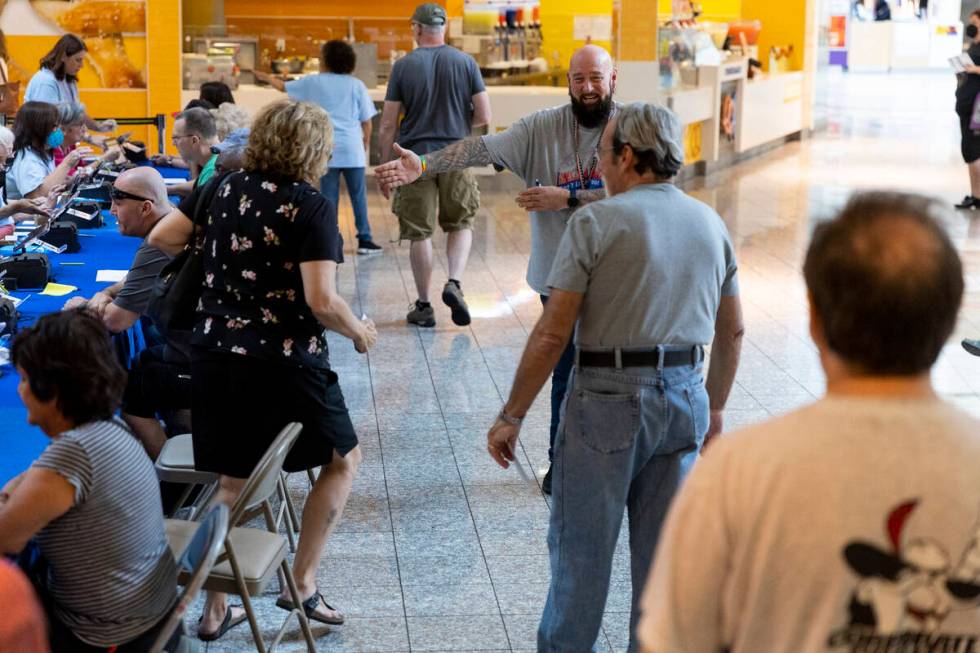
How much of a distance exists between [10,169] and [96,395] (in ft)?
14.6

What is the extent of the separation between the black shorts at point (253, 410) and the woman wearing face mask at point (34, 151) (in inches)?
136

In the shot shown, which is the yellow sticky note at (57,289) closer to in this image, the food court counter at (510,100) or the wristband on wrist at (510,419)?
the wristband on wrist at (510,419)

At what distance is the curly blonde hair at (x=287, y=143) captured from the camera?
324 cm

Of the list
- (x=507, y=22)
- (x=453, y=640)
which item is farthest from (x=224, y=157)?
(x=507, y=22)

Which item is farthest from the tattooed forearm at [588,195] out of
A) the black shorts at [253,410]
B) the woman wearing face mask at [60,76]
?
the woman wearing face mask at [60,76]

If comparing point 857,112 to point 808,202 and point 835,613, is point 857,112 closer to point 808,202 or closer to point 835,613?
point 808,202

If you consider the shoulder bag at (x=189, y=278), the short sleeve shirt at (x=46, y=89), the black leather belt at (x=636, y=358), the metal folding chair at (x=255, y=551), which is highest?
the short sleeve shirt at (x=46, y=89)

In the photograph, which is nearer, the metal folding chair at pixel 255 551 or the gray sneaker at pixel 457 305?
the metal folding chair at pixel 255 551

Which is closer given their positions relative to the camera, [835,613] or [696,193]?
[835,613]

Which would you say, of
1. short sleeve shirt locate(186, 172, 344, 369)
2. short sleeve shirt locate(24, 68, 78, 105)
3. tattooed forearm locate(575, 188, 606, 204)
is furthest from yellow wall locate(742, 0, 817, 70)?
short sleeve shirt locate(186, 172, 344, 369)

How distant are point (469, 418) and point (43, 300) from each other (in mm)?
1769

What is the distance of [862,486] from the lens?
1372 millimetres

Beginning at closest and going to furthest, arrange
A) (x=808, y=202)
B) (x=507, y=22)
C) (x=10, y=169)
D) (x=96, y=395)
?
(x=96, y=395) → (x=10, y=169) → (x=808, y=202) → (x=507, y=22)

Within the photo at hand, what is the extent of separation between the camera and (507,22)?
1299cm
